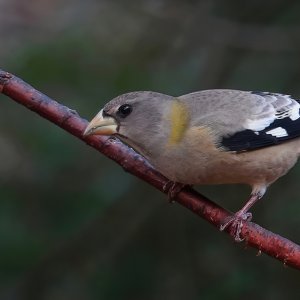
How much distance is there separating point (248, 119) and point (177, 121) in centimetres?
44

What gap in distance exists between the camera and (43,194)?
22.5 ft

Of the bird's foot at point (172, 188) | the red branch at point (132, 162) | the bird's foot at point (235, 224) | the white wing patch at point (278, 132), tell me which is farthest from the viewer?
the white wing patch at point (278, 132)

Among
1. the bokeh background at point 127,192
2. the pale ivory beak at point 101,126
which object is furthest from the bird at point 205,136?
the bokeh background at point 127,192

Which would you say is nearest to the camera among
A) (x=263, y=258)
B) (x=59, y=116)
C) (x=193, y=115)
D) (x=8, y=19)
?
(x=59, y=116)

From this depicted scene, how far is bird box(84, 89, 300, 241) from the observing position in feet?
16.3

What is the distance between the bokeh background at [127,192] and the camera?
6.64 metres

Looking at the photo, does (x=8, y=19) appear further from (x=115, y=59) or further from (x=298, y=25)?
(x=298, y=25)

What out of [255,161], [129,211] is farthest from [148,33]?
[255,161]

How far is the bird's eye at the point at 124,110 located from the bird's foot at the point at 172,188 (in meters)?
0.43

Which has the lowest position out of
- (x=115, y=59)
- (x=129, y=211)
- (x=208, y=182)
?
(x=129, y=211)

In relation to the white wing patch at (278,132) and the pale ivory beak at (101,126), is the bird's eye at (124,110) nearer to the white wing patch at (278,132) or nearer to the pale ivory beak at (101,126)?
the pale ivory beak at (101,126)

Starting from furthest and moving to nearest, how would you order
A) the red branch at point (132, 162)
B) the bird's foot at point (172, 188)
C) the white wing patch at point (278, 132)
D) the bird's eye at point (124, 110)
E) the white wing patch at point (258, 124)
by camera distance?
the white wing patch at point (278, 132), the white wing patch at point (258, 124), the bird's eye at point (124, 110), the bird's foot at point (172, 188), the red branch at point (132, 162)

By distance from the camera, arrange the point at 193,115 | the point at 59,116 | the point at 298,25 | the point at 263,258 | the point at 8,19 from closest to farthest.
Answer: the point at 59,116 → the point at 193,115 → the point at 263,258 → the point at 298,25 → the point at 8,19

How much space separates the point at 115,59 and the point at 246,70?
40.2 inches
